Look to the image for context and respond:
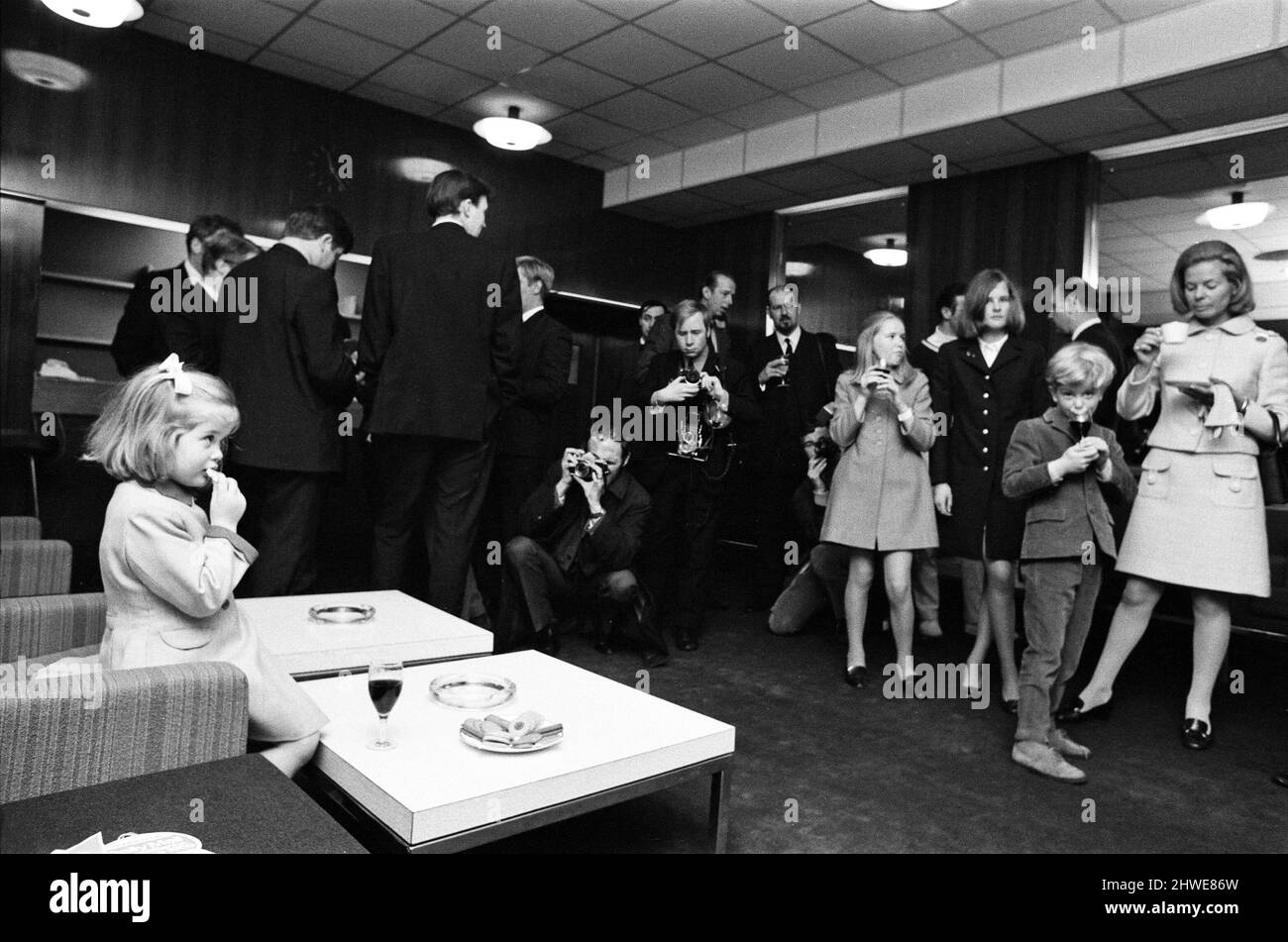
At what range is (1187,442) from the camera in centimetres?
276

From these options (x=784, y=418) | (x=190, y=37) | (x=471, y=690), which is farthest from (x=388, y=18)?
(x=471, y=690)

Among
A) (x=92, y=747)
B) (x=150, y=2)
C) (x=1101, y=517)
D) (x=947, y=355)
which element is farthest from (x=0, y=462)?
(x=1101, y=517)

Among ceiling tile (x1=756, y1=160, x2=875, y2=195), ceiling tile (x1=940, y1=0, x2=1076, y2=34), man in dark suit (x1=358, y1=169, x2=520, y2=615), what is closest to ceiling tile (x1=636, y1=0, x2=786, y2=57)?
ceiling tile (x1=940, y1=0, x2=1076, y2=34)

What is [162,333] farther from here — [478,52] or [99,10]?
[478,52]

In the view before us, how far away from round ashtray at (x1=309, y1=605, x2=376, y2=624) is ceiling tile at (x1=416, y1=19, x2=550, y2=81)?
3328mm

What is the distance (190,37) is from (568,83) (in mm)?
2085

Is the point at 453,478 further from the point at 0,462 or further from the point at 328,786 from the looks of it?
the point at 0,462

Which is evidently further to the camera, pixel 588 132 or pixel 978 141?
pixel 588 132

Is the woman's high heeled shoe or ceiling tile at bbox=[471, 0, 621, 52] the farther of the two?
ceiling tile at bbox=[471, 0, 621, 52]

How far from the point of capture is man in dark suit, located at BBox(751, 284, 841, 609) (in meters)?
4.70

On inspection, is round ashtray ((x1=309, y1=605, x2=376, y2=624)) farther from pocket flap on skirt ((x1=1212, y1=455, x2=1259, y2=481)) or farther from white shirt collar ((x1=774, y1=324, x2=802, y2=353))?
white shirt collar ((x1=774, y1=324, x2=802, y2=353))

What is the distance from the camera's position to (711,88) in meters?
5.16

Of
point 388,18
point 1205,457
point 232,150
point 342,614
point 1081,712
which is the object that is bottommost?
point 1081,712

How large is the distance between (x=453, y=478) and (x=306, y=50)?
313 cm
